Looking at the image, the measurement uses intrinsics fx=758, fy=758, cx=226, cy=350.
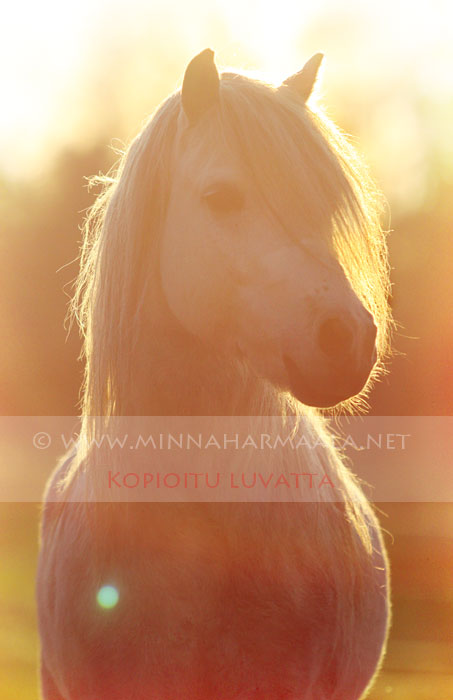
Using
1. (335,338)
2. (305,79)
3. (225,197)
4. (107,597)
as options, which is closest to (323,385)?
(335,338)

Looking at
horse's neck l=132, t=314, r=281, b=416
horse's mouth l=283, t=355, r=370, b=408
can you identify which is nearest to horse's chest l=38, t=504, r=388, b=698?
horse's neck l=132, t=314, r=281, b=416

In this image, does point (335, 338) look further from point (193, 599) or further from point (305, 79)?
point (305, 79)

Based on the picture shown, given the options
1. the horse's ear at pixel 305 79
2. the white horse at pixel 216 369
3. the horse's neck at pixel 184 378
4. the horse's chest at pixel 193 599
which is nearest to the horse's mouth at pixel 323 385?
the white horse at pixel 216 369

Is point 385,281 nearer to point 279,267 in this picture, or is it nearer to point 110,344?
point 279,267

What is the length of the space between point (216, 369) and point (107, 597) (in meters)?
0.72

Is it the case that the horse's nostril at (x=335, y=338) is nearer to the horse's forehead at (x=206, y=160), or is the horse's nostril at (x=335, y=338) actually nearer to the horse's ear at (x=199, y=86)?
the horse's forehead at (x=206, y=160)

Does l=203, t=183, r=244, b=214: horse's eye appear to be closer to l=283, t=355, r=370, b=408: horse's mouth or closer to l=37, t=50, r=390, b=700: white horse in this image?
l=37, t=50, r=390, b=700: white horse

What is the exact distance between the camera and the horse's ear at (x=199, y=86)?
84.0 inches

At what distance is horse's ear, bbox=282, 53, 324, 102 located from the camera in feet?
8.23

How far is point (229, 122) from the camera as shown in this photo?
2137 millimetres

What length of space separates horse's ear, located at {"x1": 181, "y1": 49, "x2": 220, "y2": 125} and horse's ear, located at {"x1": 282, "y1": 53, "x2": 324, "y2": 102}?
0.41m

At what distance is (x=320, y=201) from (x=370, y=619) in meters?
1.51

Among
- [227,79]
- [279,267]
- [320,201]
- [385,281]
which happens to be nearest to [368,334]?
[279,267]

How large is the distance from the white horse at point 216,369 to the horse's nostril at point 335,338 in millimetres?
72
